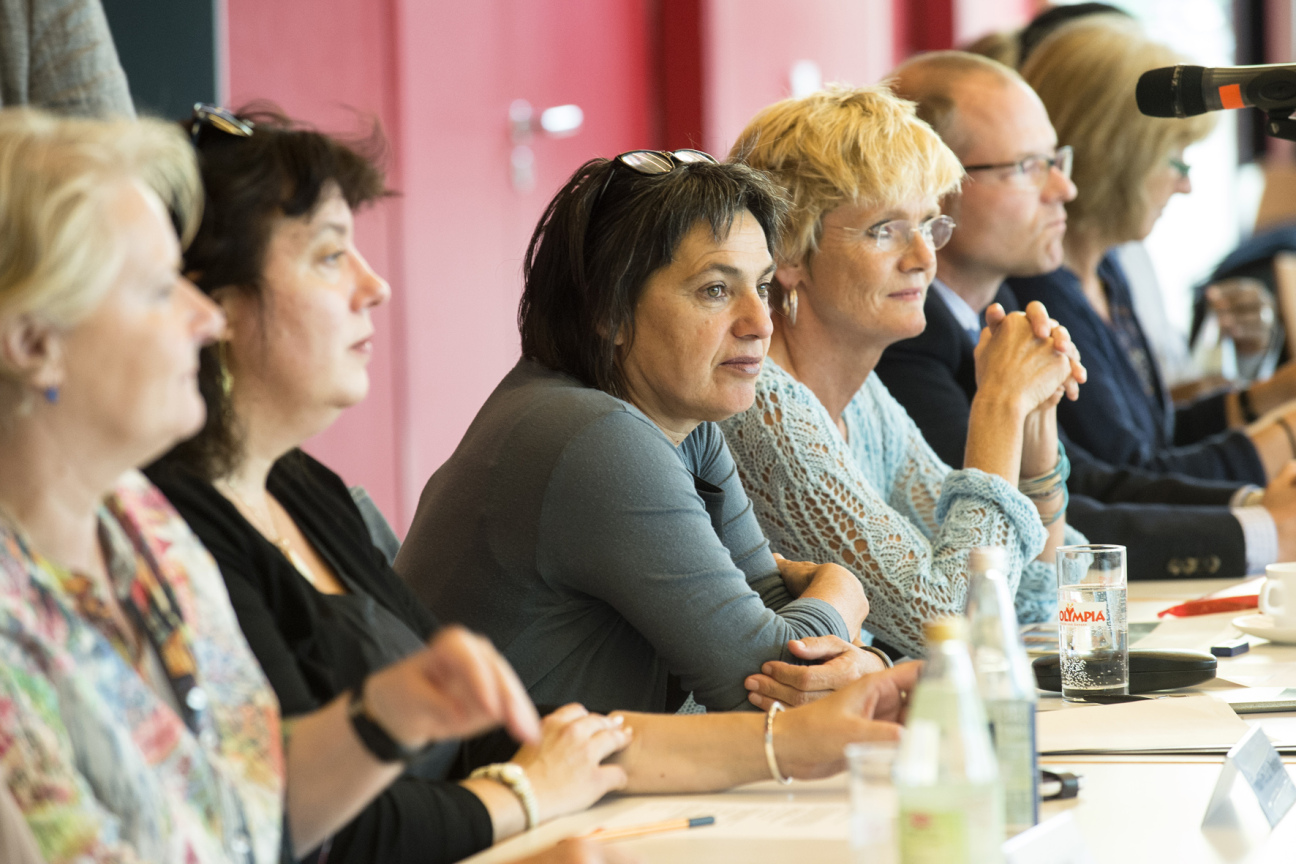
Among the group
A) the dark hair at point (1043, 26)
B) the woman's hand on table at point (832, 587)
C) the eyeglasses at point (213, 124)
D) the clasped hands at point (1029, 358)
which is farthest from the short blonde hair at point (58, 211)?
the dark hair at point (1043, 26)

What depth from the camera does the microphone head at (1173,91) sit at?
1.68 metres

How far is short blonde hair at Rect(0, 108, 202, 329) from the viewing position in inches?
30.9

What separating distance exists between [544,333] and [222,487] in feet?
1.93

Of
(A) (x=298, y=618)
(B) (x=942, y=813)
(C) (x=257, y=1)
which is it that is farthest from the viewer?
(C) (x=257, y=1)

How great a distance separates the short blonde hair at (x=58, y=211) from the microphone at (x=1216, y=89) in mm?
1263

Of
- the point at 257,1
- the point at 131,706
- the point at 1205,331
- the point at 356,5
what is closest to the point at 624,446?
the point at 131,706

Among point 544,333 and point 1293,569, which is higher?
point 544,333

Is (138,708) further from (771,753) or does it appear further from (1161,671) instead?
(1161,671)

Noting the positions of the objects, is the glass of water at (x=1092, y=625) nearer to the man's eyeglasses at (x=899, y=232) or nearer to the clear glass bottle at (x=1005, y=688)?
the clear glass bottle at (x=1005, y=688)


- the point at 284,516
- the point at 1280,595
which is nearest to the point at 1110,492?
the point at 1280,595

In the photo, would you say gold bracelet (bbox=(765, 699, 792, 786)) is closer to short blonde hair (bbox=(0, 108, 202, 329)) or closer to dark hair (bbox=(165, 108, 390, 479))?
dark hair (bbox=(165, 108, 390, 479))

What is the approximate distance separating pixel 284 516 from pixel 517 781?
305mm

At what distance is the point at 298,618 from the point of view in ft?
3.63

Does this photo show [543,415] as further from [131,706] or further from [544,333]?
[131,706]
